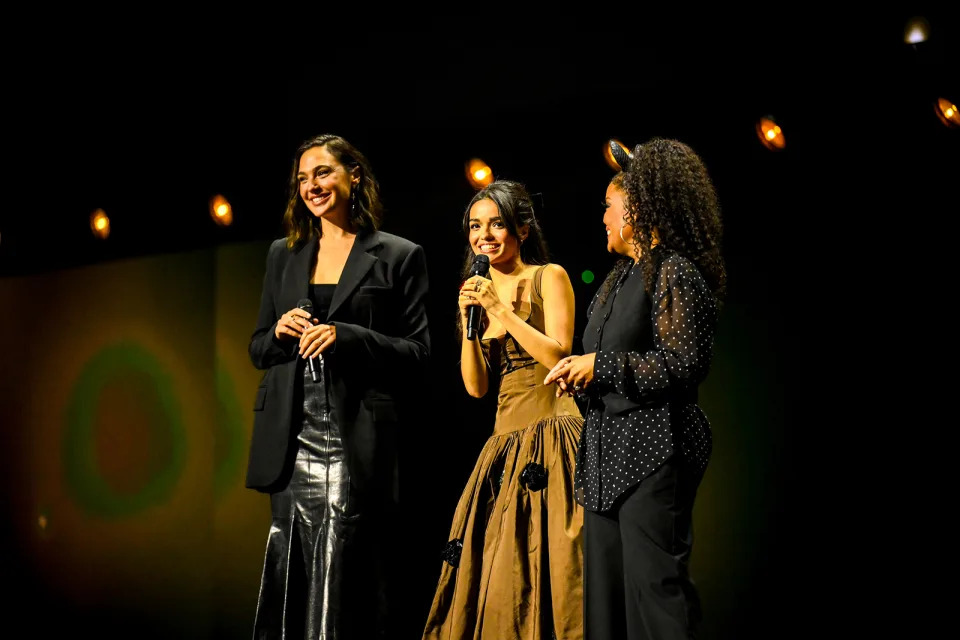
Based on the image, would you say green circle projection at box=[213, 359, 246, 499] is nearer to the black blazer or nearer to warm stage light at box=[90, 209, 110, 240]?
warm stage light at box=[90, 209, 110, 240]

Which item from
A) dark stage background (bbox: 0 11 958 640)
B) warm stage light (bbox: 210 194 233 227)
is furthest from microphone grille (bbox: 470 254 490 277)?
warm stage light (bbox: 210 194 233 227)

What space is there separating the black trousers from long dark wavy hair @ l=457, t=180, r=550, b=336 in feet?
3.90

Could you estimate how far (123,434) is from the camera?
13.0ft

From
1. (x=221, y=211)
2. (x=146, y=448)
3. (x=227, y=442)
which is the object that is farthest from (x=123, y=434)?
(x=221, y=211)

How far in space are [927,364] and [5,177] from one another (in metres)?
3.61

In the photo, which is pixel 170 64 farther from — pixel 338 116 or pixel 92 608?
pixel 92 608

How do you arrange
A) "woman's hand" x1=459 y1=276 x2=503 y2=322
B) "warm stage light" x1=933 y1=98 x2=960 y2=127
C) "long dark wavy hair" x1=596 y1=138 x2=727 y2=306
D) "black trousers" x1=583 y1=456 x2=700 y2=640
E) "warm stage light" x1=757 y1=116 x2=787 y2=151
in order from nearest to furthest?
"black trousers" x1=583 y1=456 x2=700 y2=640, "long dark wavy hair" x1=596 y1=138 x2=727 y2=306, "woman's hand" x1=459 y1=276 x2=503 y2=322, "warm stage light" x1=933 y1=98 x2=960 y2=127, "warm stage light" x1=757 y1=116 x2=787 y2=151

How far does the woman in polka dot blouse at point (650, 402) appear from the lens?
1.98 m

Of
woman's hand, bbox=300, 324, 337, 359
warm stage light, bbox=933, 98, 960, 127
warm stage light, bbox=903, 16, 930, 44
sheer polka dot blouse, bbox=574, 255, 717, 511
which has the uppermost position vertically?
warm stage light, bbox=903, 16, 930, 44

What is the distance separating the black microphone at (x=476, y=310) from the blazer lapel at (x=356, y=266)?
328 mm

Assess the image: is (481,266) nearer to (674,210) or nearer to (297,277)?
(297,277)

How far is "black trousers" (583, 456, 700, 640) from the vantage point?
1.94 m

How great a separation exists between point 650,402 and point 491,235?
1120 mm

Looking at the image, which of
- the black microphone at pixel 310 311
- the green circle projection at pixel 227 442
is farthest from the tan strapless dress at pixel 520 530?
the green circle projection at pixel 227 442
